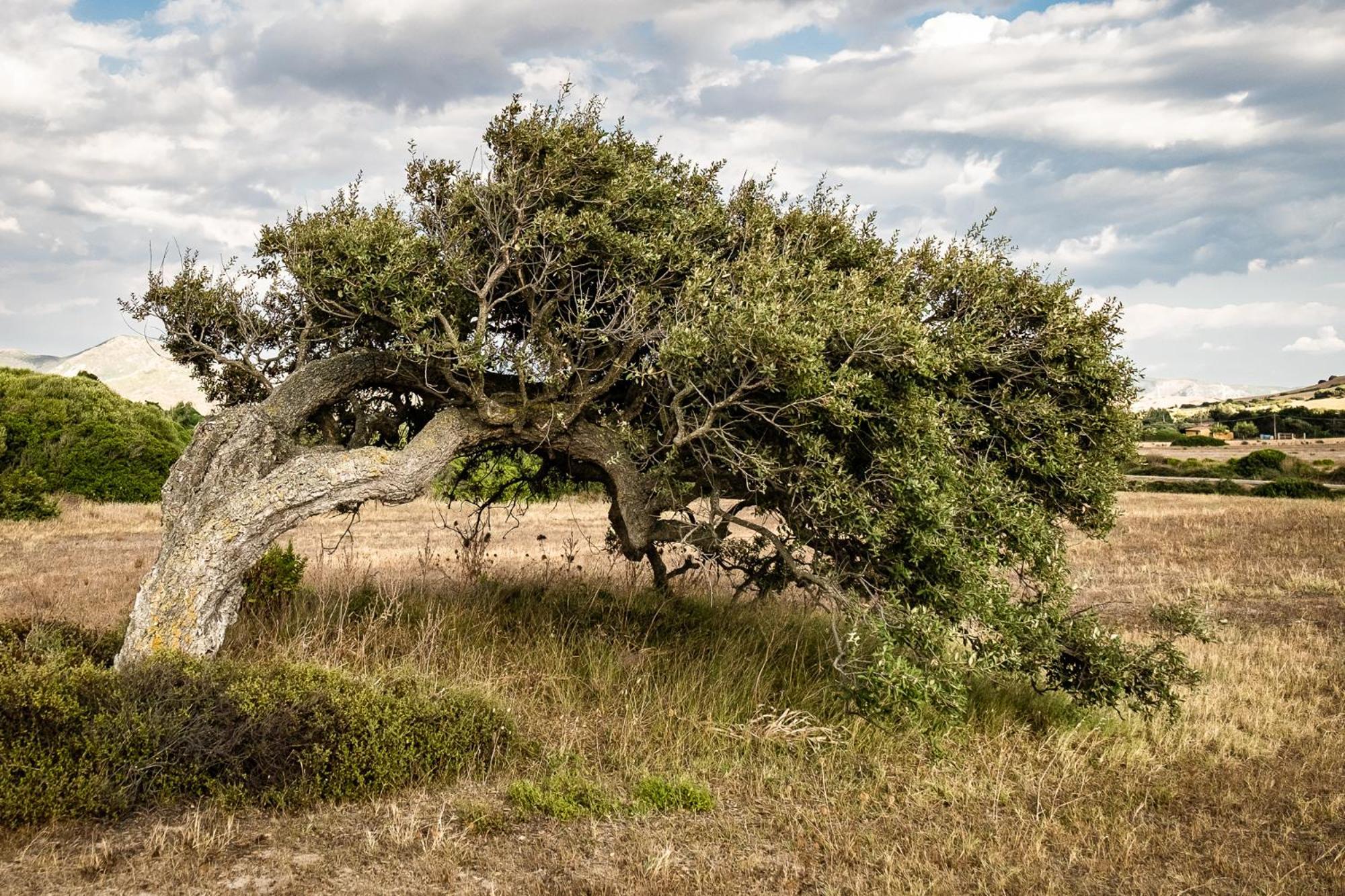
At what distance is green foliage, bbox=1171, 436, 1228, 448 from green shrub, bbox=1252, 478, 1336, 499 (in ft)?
106

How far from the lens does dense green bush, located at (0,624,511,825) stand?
22.4ft

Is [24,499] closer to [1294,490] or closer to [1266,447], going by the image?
[1294,490]

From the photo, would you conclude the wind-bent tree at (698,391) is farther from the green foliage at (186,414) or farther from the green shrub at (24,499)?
the green foliage at (186,414)

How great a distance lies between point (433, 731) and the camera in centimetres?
792

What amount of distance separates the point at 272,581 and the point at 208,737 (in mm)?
4317

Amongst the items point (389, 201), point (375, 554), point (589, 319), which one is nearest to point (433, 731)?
point (589, 319)

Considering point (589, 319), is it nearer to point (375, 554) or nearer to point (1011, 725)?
point (1011, 725)

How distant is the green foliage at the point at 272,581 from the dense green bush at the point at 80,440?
2602 centimetres

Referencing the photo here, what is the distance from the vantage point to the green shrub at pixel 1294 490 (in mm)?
42759

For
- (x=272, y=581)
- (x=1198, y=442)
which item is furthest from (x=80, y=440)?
(x=1198, y=442)

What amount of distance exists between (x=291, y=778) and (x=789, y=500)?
5.32m

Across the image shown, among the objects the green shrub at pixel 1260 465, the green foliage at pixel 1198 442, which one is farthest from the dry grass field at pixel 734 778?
the green foliage at pixel 1198 442

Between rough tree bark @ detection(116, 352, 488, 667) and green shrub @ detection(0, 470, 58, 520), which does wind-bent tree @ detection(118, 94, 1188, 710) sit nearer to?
rough tree bark @ detection(116, 352, 488, 667)

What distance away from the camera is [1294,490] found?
43781 millimetres
